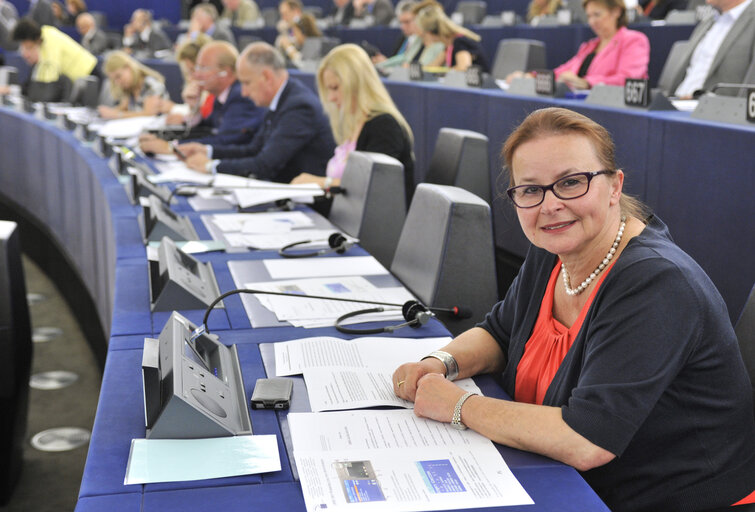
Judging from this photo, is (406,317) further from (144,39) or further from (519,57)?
(144,39)

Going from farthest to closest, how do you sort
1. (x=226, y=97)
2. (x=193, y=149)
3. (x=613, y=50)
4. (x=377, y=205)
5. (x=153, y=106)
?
1. (x=153, y=106)
2. (x=226, y=97)
3. (x=613, y=50)
4. (x=193, y=149)
5. (x=377, y=205)

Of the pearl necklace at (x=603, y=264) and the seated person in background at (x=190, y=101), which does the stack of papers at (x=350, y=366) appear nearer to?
the pearl necklace at (x=603, y=264)

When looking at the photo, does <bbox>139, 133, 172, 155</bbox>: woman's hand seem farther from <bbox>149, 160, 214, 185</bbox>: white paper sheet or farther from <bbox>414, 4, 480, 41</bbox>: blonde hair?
<bbox>414, 4, 480, 41</bbox>: blonde hair

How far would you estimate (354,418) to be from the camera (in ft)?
4.45

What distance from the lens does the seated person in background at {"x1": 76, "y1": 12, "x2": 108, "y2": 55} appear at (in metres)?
11.4

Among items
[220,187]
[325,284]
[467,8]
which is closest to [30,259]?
[220,187]

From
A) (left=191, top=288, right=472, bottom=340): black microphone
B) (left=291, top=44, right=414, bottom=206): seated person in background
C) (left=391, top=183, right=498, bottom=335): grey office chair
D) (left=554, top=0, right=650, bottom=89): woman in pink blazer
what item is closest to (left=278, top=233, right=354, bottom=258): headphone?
(left=391, top=183, right=498, bottom=335): grey office chair

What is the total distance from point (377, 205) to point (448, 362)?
58.4 inches

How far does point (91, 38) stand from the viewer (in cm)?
1158

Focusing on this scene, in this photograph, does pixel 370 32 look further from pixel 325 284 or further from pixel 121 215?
pixel 325 284

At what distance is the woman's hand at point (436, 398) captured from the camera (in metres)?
1.35

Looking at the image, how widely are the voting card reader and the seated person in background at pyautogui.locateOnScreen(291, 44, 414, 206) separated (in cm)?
203

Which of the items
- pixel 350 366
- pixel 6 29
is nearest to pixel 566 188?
pixel 350 366

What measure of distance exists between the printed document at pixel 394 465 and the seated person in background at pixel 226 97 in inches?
135
